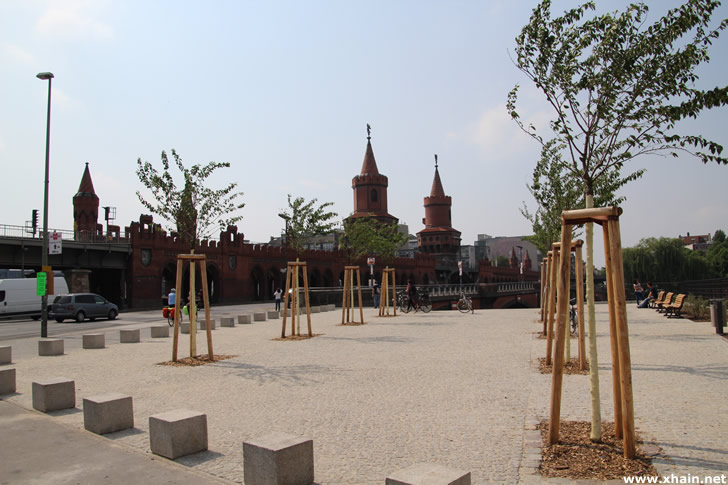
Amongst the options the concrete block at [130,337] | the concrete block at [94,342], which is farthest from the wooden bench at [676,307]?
the concrete block at [94,342]

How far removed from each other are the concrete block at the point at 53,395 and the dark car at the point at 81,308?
76.3 ft

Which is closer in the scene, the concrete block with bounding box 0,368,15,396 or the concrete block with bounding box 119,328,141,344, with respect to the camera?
the concrete block with bounding box 0,368,15,396

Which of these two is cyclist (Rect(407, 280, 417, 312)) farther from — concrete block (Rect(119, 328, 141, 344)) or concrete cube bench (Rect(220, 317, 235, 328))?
Answer: concrete block (Rect(119, 328, 141, 344))

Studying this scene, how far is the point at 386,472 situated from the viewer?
4785 millimetres

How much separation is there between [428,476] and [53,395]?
19.3 feet

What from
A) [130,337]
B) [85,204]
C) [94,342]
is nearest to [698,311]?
[130,337]

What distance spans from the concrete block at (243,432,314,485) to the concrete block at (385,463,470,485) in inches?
37.6

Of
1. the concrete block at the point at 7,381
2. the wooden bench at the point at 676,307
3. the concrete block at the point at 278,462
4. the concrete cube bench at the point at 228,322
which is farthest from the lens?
the concrete cube bench at the point at 228,322

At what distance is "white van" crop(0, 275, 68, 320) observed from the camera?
31375 millimetres

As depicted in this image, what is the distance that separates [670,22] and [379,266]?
198ft

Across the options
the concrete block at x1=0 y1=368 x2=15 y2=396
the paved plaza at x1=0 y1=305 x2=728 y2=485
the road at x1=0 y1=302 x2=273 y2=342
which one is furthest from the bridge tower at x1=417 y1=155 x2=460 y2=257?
the concrete block at x1=0 y1=368 x2=15 y2=396

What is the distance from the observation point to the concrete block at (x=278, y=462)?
14.6 feet

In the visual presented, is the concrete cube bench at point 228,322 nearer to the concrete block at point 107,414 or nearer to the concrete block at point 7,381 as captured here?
the concrete block at point 7,381

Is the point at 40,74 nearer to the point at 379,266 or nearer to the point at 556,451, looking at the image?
the point at 556,451
